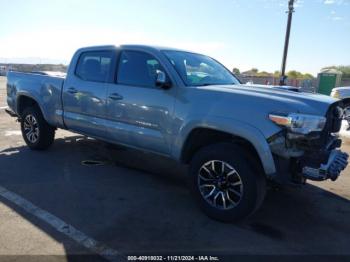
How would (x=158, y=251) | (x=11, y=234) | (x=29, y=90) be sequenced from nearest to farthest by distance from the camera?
(x=158, y=251) < (x=11, y=234) < (x=29, y=90)

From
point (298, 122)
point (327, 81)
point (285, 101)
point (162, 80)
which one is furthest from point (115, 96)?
point (327, 81)

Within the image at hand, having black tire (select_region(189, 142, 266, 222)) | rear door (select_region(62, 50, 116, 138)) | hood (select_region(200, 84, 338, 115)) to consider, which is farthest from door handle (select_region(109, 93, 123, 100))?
hood (select_region(200, 84, 338, 115))

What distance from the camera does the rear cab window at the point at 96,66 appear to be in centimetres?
554

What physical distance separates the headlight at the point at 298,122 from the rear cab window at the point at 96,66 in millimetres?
2633

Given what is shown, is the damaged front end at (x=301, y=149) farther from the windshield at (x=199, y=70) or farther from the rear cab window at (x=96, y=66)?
the rear cab window at (x=96, y=66)

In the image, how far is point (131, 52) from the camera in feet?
17.4

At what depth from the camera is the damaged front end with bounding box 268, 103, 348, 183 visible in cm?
368

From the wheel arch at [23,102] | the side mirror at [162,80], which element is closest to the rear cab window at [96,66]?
the side mirror at [162,80]

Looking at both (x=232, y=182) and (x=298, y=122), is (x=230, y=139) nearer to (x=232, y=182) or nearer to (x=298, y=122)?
(x=232, y=182)

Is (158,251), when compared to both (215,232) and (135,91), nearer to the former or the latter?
(215,232)

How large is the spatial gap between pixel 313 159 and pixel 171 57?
2.21 meters

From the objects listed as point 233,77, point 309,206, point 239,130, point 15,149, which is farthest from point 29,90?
point 309,206

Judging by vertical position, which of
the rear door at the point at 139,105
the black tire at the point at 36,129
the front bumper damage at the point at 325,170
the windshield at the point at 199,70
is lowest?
the black tire at the point at 36,129

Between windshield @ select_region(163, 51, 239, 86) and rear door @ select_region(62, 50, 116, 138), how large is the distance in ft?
3.37
